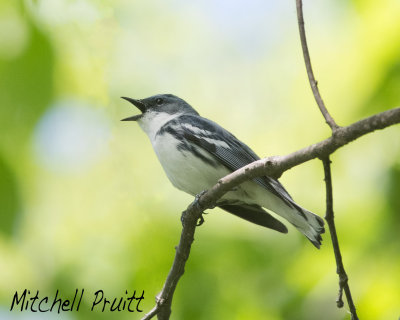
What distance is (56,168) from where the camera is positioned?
5.12 m

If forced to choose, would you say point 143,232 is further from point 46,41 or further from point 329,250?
point 46,41

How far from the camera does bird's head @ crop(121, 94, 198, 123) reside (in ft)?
16.5

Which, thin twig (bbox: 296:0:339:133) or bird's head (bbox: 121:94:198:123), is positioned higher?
thin twig (bbox: 296:0:339:133)

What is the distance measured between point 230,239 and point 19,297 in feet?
5.25

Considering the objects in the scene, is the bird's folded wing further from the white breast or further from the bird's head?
the bird's head

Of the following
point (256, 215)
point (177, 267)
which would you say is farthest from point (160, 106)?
point (177, 267)

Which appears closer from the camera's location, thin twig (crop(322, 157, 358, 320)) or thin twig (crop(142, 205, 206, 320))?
thin twig (crop(322, 157, 358, 320))

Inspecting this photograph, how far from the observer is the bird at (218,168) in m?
4.23

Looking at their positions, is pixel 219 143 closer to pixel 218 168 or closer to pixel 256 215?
pixel 218 168

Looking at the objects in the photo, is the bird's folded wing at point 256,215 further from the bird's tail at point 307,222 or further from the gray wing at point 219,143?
the gray wing at point 219,143

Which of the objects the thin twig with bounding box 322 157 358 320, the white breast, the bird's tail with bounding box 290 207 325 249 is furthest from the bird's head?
the thin twig with bounding box 322 157 358 320

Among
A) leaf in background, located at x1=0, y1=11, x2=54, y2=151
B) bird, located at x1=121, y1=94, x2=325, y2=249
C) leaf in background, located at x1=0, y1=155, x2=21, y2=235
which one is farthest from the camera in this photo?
leaf in background, located at x1=0, y1=11, x2=54, y2=151

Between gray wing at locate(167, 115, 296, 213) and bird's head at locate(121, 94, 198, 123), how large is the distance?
1.57 feet

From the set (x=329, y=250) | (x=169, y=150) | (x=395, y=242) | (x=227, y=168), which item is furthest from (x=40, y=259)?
(x=395, y=242)
